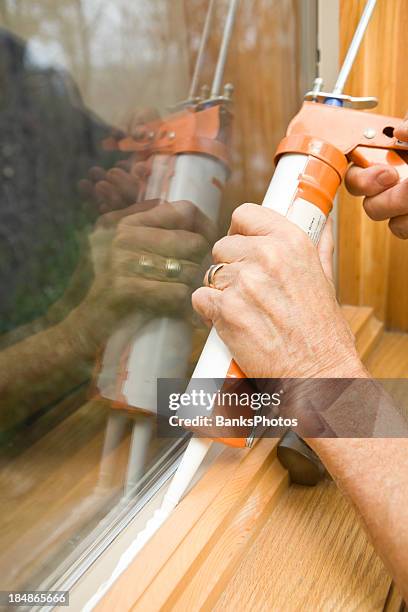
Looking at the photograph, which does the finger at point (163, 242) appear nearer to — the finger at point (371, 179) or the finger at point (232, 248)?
the finger at point (232, 248)

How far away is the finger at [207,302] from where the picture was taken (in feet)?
1.65

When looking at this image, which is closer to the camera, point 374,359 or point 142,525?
point 142,525

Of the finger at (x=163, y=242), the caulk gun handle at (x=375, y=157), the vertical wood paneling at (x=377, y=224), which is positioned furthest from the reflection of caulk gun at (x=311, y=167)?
the vertical wood paneling at (x=377, y=224)

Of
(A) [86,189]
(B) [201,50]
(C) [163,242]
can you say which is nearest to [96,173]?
(A) [86,189]

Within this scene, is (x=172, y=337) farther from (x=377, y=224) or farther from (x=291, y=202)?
(x=377, y=224)

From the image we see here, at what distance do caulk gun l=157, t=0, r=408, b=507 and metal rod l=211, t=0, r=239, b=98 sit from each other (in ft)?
0.39

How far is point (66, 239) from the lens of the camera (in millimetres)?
441

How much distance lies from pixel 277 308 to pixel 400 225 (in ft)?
0.82

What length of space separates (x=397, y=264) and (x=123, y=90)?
1.70 ft

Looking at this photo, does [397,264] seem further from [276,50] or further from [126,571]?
[126,571]

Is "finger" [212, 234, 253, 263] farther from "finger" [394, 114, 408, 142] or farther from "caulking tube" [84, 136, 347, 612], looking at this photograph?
"finger" [394, 114, 408, 142]

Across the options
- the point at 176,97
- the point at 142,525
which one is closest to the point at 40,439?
the point at 142,525

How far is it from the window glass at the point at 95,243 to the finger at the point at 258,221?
0.08 meters

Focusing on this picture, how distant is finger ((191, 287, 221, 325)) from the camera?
0.50 meters
